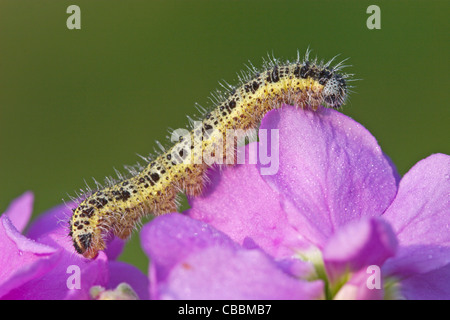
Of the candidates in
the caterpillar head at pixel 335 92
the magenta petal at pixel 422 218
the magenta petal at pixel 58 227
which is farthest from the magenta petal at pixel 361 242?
the magenta petal at pixel 58 227

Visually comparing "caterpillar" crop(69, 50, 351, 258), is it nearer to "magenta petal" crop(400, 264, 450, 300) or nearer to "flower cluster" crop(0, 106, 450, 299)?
"flower cluster" crop(0, 106, 450, 299)

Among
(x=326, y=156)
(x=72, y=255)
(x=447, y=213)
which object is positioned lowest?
(x=72, y=255)

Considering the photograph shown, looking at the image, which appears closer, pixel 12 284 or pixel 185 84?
pixel 12 284

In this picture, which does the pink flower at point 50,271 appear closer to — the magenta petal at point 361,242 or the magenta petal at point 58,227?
the magenta petal at point 58,227

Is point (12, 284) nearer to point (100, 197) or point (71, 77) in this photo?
point (100, 197)

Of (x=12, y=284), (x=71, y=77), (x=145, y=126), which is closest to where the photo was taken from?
(x=12, y=284)

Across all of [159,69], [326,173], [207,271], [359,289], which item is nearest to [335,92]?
[326,173]
